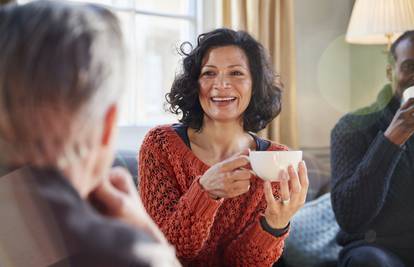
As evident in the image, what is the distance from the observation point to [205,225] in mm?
648

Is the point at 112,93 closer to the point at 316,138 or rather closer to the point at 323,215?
the point at 323,215

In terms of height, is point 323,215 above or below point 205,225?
below

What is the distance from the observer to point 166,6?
80cm

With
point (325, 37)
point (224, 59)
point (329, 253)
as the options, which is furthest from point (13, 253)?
point (325, 37)

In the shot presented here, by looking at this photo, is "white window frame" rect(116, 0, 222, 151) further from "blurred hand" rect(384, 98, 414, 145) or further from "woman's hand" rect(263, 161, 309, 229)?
"blurred hand" rect(384, 98, 414, 145)

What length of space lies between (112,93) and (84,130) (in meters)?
0.03

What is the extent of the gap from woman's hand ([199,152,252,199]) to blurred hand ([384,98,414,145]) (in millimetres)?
336

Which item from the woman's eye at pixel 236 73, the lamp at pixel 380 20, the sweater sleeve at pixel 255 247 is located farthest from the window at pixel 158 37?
the lamp at pixel 380 20

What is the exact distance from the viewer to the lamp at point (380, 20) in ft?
4.08

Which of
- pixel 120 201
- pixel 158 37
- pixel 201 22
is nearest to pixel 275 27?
pixel 201 22

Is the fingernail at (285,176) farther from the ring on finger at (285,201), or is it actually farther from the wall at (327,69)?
the wall at (327,69)

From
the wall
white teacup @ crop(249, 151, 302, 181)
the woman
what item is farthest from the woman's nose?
the wall

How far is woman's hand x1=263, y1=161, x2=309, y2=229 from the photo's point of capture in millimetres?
560

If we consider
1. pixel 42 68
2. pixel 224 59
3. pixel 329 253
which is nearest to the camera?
pixel 42 68
